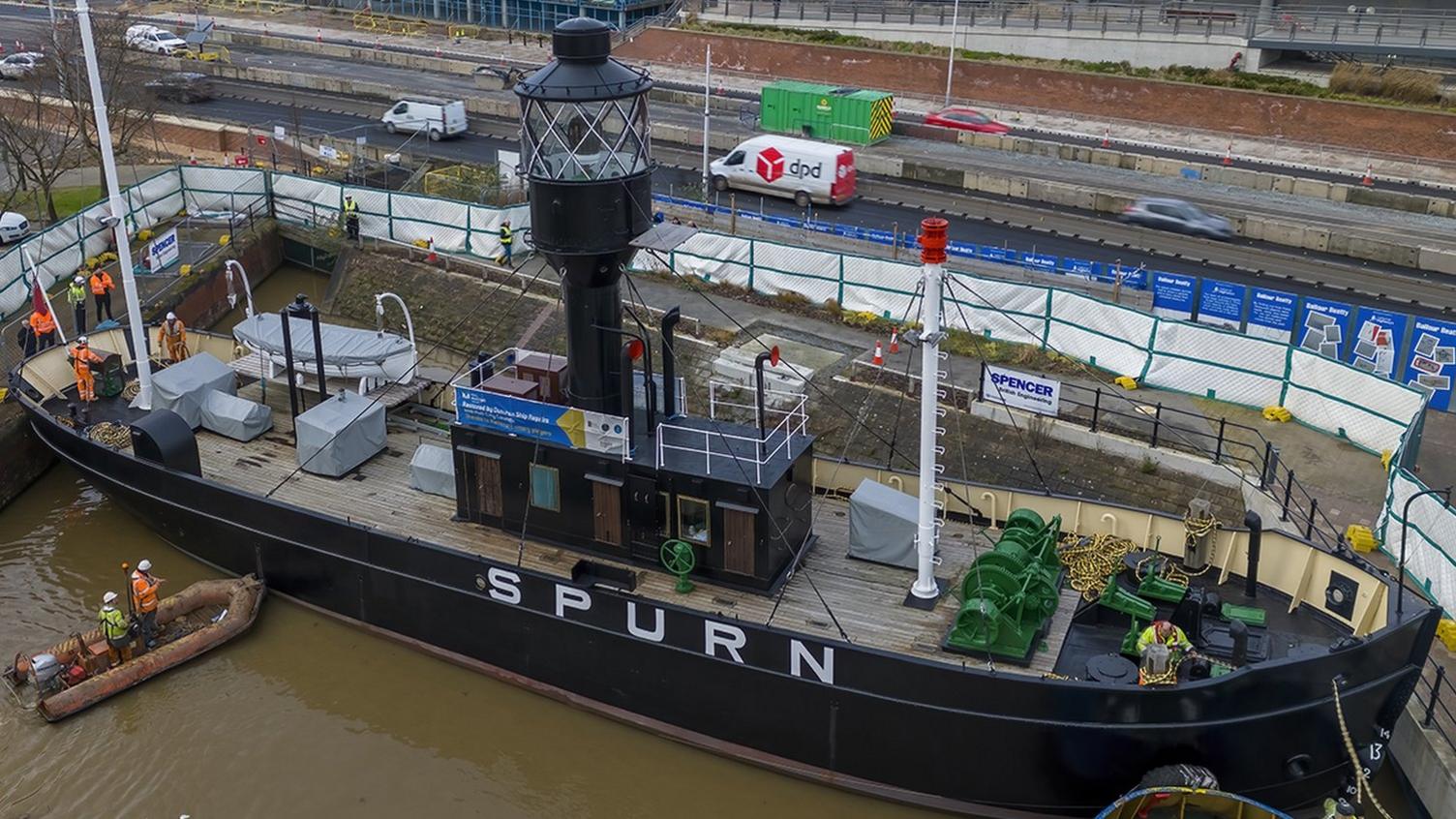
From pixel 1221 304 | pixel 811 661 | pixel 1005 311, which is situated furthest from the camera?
pixel 1221 304

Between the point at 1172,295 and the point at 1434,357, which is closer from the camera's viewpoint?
the point at 1434,357

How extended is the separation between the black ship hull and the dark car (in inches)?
1396

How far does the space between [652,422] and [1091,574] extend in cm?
658

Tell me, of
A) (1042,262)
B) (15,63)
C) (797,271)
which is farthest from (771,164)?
(15,63)

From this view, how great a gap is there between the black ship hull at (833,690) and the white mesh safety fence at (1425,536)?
4383 millimetres

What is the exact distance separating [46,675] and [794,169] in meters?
26.8

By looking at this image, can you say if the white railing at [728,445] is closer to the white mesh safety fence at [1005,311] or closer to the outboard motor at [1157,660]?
the outboard motor at [1157,660]

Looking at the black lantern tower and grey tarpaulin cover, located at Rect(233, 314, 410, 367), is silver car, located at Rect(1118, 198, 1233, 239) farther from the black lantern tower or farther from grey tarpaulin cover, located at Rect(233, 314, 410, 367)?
the black lantern tower

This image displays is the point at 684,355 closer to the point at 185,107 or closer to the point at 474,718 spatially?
the point at 474,718

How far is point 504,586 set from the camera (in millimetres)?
18000

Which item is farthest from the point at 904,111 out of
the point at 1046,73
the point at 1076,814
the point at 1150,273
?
the point at 1076,814

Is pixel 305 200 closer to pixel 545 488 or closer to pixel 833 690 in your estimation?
pixel 545 488

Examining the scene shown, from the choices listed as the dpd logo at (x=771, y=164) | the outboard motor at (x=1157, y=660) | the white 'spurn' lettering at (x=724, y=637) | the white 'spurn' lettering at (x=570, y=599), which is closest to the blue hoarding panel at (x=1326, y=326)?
the outboard motor at (x=1157, y=660)

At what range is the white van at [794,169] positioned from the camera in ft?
127
